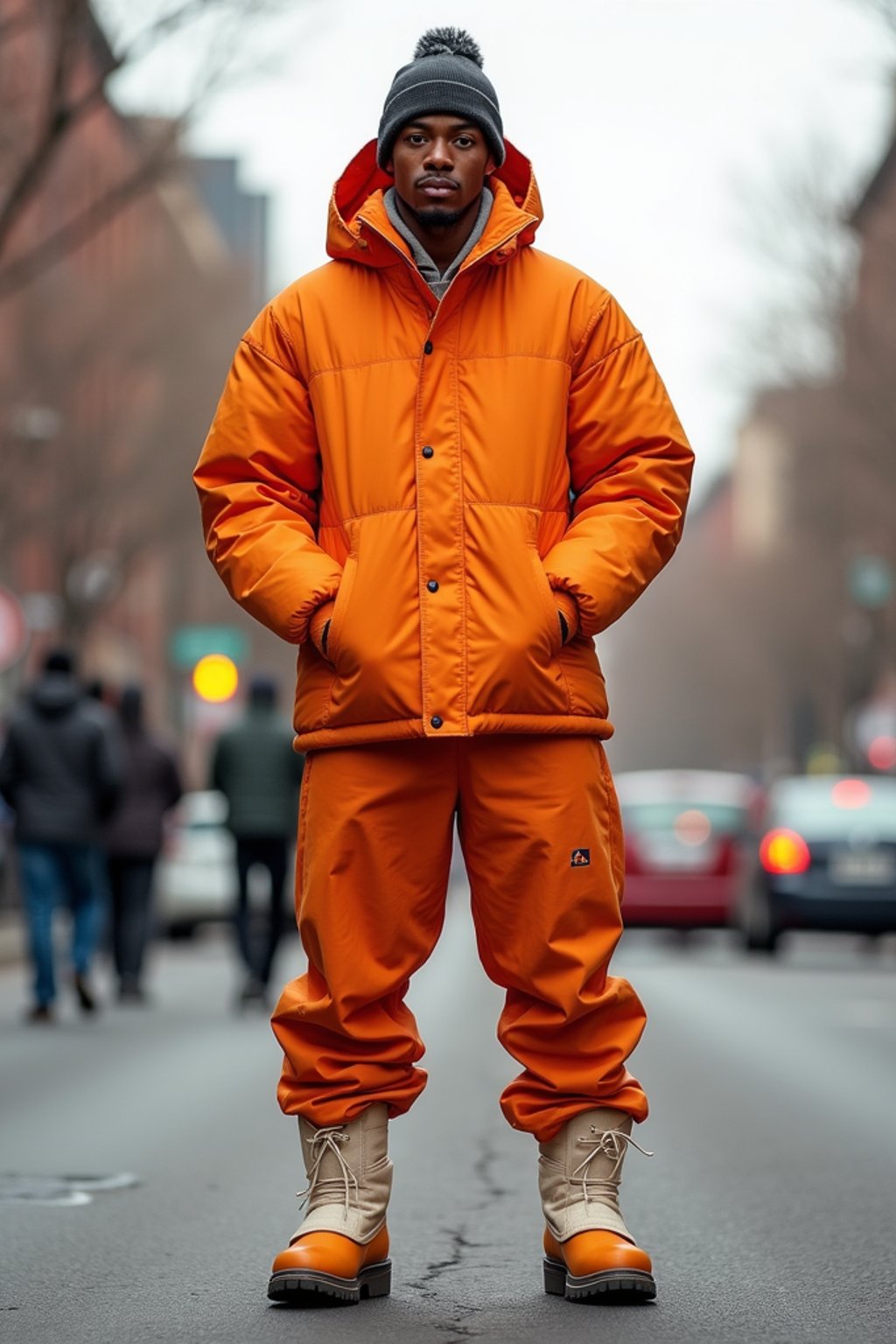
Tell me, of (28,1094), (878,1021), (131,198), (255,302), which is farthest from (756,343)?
(28,1094)

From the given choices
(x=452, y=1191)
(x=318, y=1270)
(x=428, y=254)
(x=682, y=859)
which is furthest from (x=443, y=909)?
(x=682, y=859)

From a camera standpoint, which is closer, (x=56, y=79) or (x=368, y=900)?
(x=368, y=900)

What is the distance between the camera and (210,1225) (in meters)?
6.54

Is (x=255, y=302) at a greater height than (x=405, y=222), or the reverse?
(x=255, y=302)


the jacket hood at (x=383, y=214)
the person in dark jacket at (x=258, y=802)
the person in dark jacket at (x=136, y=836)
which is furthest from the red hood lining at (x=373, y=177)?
the person in dark jacket at (x=136, y=836)

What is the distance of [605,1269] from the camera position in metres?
5.02

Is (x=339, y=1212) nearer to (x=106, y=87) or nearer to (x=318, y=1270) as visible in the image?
(x=318, y=1270)

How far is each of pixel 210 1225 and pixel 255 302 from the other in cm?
4591

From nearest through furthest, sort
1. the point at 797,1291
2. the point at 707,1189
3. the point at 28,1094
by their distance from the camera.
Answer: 1. the point at 797,1291
2. the point at 707,1189
3. the point at 28,1094

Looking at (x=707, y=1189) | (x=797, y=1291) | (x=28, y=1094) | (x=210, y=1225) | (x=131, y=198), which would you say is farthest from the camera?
(x=131, y=198)

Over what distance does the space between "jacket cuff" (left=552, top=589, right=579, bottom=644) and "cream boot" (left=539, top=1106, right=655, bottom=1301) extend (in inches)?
34.1

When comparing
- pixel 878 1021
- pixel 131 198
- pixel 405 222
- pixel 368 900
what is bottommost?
pixel 878 1021

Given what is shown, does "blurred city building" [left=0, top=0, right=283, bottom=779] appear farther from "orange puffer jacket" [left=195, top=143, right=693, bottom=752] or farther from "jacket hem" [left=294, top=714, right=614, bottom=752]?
"jacket hem" [left=294, top=714, right=614, bottom=752]

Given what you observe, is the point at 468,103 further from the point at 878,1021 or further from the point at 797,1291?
the point at 878,1021
